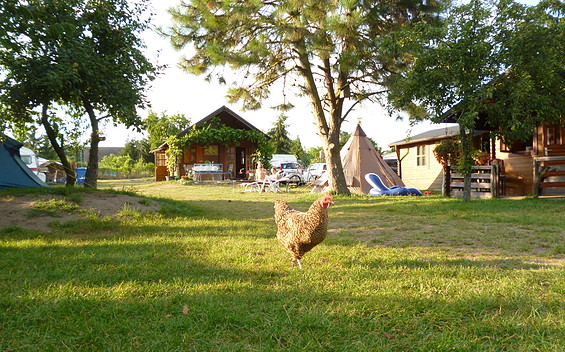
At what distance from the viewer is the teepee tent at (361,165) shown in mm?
15469

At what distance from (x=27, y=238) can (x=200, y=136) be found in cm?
2014

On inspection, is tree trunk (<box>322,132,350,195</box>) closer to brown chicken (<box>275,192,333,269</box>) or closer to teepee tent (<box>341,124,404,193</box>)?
teepee tent (<box>341,124,404,193</box>)

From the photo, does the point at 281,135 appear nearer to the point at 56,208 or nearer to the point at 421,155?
the point at 421,155

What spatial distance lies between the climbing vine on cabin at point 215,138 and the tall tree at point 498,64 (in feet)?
54.1

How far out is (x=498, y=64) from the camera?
383 inches

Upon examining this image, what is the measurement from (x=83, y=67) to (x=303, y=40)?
18.0 feet

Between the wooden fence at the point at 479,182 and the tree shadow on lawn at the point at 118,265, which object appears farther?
the wooden fence at the point at 479,182

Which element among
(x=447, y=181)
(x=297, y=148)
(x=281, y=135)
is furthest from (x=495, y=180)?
(x=297, y=148)

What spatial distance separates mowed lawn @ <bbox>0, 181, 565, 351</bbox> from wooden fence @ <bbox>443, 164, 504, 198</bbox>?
6.36m

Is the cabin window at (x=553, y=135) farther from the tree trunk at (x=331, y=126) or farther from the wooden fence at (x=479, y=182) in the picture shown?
the tree trunk at (x=331, y=126)

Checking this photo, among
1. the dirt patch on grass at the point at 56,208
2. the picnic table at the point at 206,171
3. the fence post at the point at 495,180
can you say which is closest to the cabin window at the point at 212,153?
the picnic table at the point at 206,171

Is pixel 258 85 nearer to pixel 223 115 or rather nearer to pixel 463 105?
pixel 463 105

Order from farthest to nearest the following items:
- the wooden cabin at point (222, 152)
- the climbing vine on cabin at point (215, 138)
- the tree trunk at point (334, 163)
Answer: the wooden cabin at point (222, 152) → the climbing vine on cabin at point (215, 138) → the tree trunk at point (334, 163)

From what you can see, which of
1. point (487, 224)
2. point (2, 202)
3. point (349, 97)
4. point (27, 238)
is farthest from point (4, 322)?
point (349, 97)
